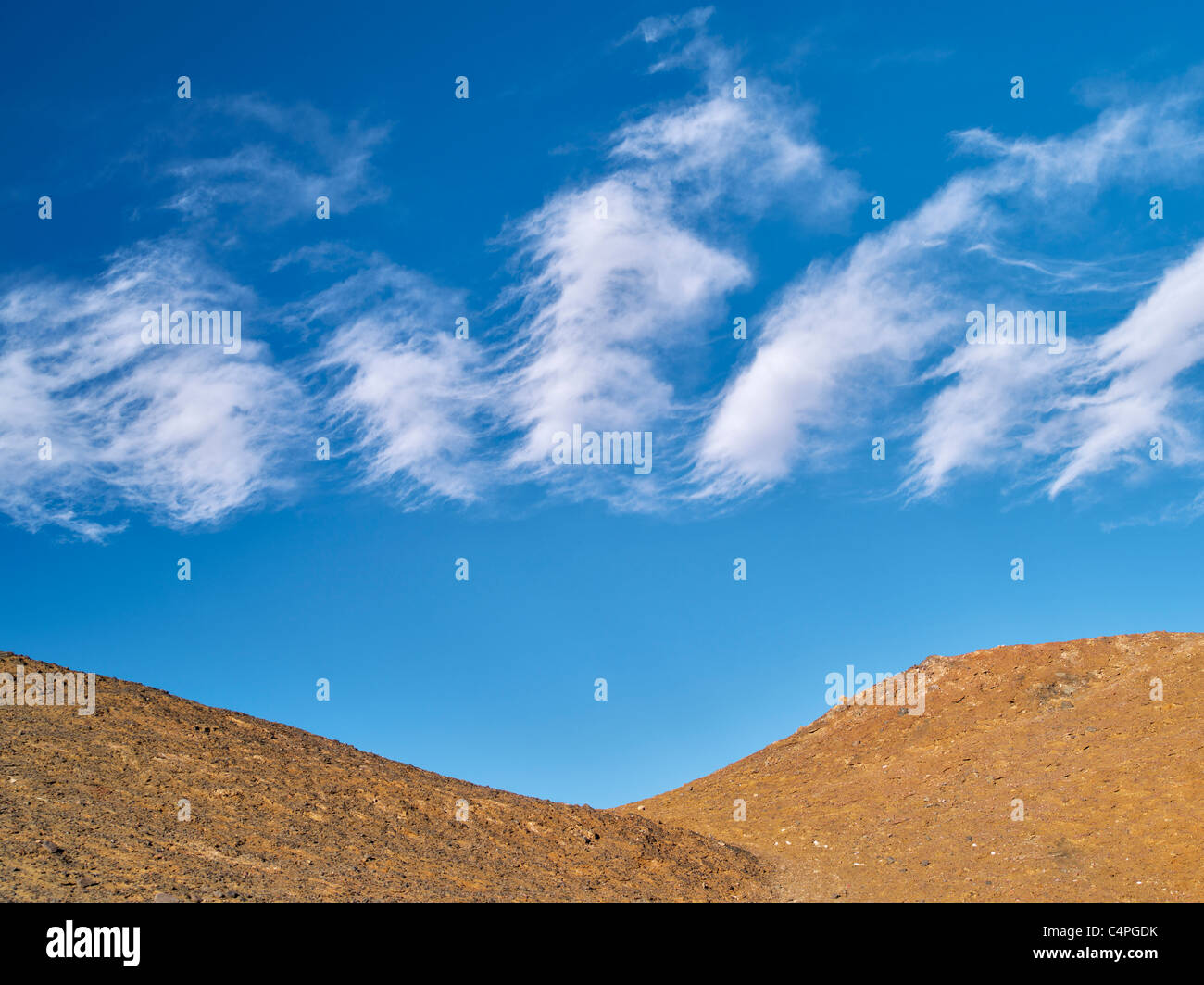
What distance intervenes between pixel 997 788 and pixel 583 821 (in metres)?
17.0

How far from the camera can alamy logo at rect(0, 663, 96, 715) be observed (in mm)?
29672

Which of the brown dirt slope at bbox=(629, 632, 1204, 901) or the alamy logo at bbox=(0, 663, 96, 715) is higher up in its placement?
the alamy logo at bbox=(0, 663, 96, 715)

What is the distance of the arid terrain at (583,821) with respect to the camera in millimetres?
22750

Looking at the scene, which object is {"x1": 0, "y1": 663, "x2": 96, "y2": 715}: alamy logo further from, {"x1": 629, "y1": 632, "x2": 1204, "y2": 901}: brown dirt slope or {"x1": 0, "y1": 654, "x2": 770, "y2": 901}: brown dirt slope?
{"x1": 629, "y1": 632, "x2": 1204, "y2": 901}: brown dirt slope

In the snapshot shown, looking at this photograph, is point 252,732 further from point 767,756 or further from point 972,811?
point 767,756

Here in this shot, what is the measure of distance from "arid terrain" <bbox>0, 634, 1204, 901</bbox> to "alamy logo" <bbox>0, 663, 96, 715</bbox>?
19.7 inches

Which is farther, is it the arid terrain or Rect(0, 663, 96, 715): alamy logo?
Rect(0, 663, 96, 715): alamy logo

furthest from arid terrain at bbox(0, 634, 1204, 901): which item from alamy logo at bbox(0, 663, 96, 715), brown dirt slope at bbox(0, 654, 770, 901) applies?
alamy logo at bbox(0, 663, 96, 715)
